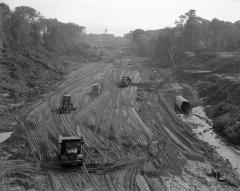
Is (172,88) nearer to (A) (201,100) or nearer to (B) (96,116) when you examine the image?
(A) (201,100)

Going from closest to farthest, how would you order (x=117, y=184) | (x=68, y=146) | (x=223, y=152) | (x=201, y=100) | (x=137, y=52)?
(x=117, y=184) → (x=68, y=146) → (x=223, y=152) → (x=201, y=100) → (x=137, y=52)

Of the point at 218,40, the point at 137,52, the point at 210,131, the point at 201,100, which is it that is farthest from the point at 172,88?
the point at 137,52

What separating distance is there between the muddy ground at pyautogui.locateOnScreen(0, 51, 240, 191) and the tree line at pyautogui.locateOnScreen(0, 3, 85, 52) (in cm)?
3004

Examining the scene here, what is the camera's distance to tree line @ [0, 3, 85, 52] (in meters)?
73.1

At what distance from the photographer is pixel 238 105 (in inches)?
1554

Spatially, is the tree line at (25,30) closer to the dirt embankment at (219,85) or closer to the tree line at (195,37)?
the tree line at (195,37)

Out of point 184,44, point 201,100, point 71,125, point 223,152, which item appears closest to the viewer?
point 223,152

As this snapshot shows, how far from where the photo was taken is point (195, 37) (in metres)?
93.8

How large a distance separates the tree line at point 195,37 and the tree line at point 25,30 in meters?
31.6

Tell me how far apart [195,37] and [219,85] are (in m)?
46.9

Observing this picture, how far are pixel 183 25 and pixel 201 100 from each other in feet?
173

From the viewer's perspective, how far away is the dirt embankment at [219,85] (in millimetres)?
34312

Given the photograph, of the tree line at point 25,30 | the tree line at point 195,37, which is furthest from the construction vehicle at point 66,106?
the tree line at point 195,37

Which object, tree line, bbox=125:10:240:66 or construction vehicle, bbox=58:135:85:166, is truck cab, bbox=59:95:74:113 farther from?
tree line, bbox=125:10:240:66
